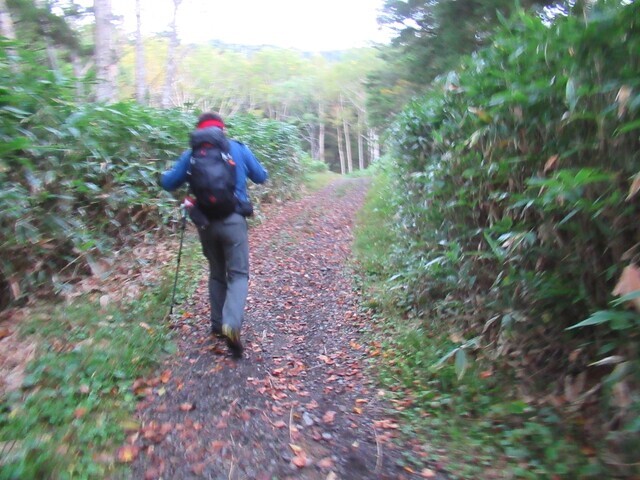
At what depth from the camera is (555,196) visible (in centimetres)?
263

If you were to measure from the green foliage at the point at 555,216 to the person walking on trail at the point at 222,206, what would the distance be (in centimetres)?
188

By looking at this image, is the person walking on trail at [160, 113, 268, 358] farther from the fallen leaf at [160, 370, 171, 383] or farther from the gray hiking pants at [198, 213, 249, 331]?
the fallen leaf at [160, 370, 171, 383]

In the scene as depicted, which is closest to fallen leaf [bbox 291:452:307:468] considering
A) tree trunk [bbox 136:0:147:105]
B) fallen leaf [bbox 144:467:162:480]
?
fallen leaf [bbox 144:467:162:480]

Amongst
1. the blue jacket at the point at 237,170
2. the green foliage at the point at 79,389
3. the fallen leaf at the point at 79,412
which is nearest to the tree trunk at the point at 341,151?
the blue jacket at the point at 237,170

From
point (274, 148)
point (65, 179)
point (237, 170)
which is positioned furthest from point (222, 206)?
point (274, 148)

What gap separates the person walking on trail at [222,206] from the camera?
3816mm

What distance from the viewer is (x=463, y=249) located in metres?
4.28

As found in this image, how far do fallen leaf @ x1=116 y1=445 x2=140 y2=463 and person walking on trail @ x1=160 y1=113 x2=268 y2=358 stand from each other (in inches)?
47.7

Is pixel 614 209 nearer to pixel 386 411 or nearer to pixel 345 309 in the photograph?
pixel 386 411

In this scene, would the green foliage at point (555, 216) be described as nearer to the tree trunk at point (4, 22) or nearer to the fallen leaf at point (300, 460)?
the fallen leaf at point (300, 460)

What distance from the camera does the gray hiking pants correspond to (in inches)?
156

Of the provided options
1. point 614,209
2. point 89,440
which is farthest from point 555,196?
point 89,440

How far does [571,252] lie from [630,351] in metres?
0.70

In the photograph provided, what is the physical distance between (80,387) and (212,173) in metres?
1.91
